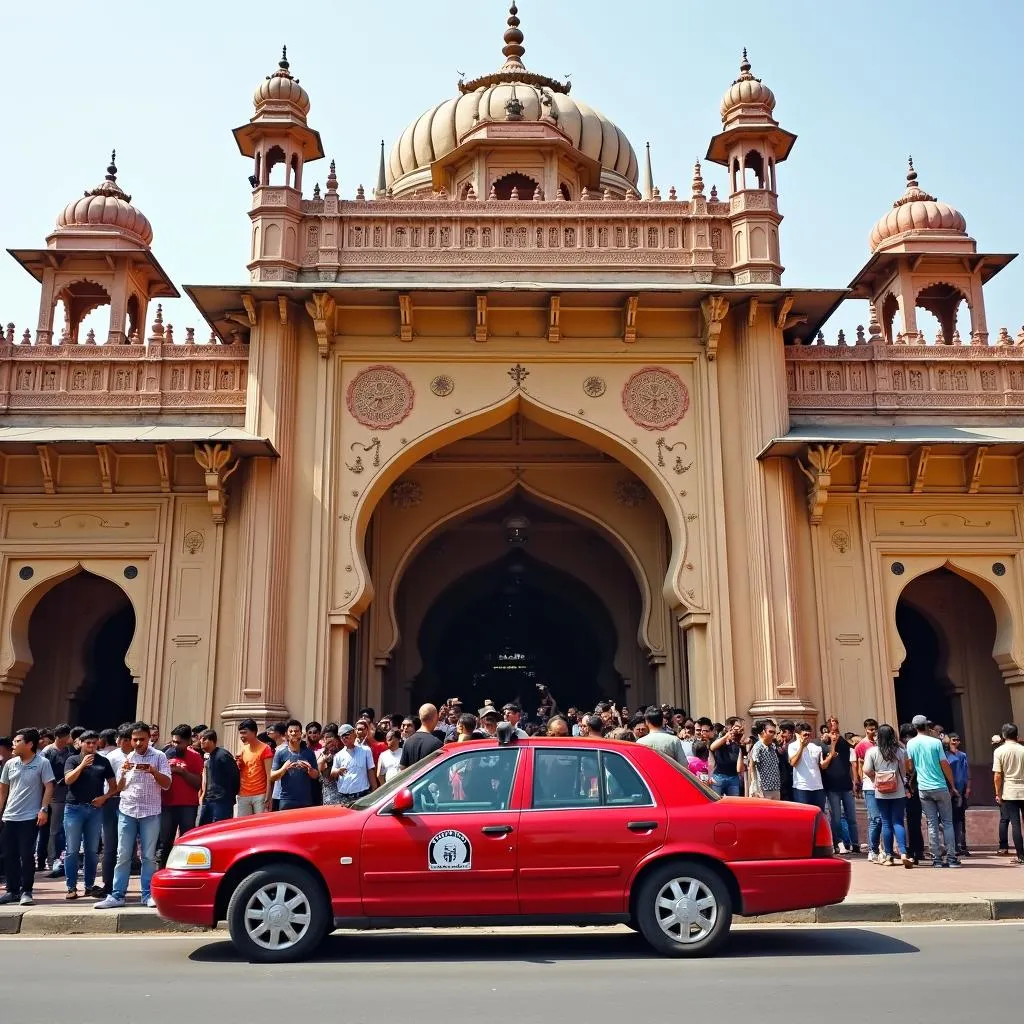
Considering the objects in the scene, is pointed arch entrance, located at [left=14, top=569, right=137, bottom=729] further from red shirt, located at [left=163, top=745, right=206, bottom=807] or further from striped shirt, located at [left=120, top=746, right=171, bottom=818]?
striped shirt, located at [left=120, top=746, right=171, bottom=818]

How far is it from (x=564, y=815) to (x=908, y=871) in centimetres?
530

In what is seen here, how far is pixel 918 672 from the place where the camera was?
712 inches

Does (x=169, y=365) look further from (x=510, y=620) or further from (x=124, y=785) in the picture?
(x=510, y=620)

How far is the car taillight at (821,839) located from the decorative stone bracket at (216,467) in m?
9.56

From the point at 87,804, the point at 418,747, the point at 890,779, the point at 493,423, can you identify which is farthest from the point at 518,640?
the point at 87,804

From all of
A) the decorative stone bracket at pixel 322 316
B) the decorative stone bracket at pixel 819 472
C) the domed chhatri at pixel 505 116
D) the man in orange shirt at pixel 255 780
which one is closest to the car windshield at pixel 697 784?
the man in orange shirt at pixel 255 780

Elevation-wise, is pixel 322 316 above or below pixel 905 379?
above

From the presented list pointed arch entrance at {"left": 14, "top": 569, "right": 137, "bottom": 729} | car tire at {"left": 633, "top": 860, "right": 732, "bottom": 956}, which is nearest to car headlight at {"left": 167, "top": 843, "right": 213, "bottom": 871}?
car tire at {"left": 633, "top": 860, "right": 732, "bottom": 956}

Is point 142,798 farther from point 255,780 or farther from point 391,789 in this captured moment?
point 391,789

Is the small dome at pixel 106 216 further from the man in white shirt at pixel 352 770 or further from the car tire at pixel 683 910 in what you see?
the car tire at pixel 683 910

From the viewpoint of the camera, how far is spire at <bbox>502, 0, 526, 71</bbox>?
70.1ft

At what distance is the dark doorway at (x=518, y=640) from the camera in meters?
20.2

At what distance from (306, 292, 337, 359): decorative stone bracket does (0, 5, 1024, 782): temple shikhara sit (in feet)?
0.19

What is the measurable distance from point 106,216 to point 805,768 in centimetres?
1479
